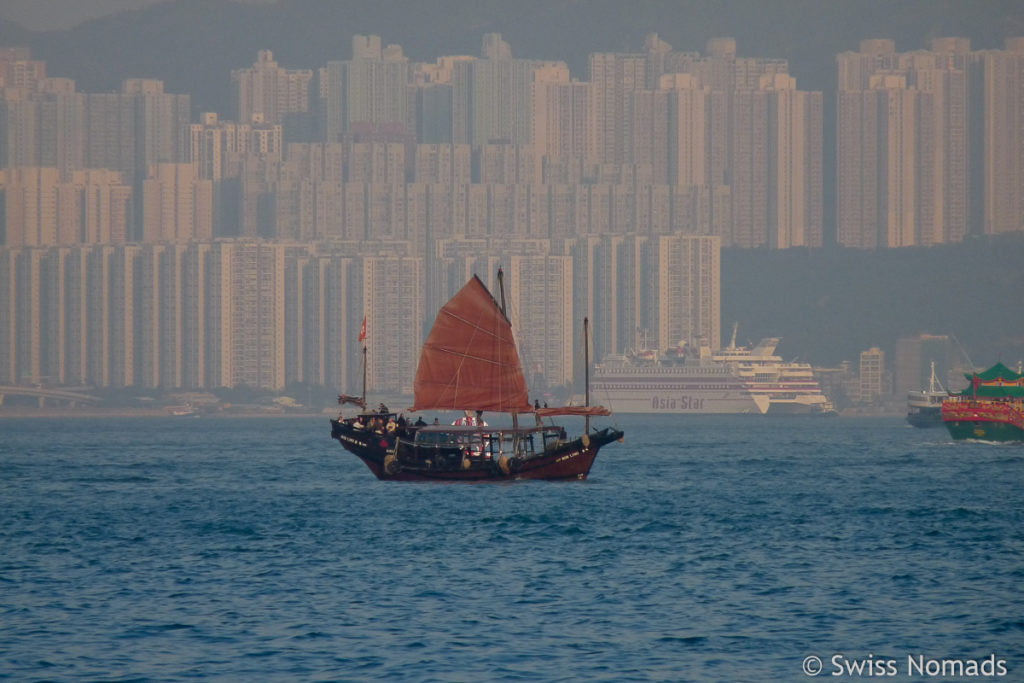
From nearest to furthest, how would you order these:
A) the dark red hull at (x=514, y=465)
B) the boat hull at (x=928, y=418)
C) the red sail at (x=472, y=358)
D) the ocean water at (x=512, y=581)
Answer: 1. the ocean water at (x=512, y=581)
2. the dark red hull at (x=514, y=465)
3. the red sail at (x=472, y=358)
4. the boat hull at (x=928, y=418)

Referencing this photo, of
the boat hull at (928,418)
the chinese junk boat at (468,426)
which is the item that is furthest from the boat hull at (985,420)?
the chinese junk boat at (468,426)

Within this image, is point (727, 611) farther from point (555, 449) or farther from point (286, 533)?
point (555, 449)

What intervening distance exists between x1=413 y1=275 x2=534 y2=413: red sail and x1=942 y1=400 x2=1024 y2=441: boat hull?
4967cm

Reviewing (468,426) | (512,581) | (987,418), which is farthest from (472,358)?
(987,418)

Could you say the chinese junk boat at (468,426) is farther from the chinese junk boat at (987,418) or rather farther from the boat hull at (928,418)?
the boat hull at (928,418)

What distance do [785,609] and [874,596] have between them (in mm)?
2445

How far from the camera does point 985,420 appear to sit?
11112 cm

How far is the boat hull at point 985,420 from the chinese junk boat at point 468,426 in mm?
48400

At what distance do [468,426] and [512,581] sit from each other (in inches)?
1243

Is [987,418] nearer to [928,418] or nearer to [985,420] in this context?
[985,420]

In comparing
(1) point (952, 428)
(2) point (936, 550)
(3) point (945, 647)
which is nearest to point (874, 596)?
(3) point (945, 647)

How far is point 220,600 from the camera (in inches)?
1394

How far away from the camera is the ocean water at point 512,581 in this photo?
2945cm

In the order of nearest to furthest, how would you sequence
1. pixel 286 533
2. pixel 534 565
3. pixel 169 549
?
1. pixel 534 565
2. pixel 169 549
3. pixel 286 533
